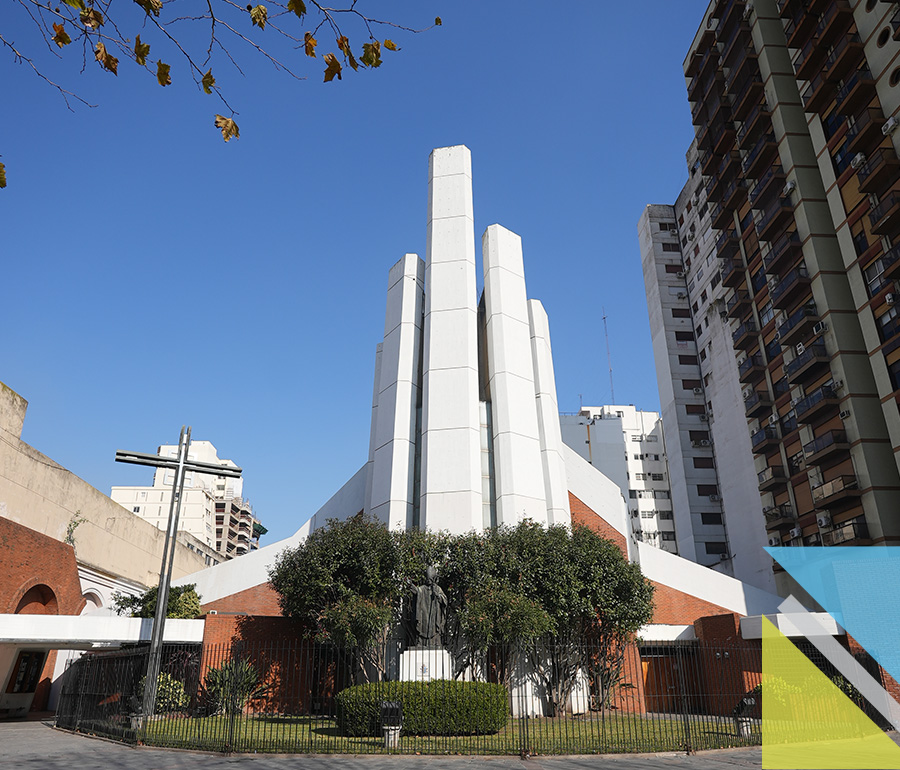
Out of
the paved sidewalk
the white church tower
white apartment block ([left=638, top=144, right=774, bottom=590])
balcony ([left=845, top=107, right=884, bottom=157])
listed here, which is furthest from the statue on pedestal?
balcony ([left=845, top=107, right=884, bottom=157])

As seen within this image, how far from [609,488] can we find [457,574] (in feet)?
43.7

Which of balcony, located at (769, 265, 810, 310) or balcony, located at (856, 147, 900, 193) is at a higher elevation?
balcony, located at (856, 147, 900, 193)

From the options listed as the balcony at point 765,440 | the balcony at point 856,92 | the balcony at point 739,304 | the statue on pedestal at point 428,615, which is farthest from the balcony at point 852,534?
the statue on pedestal at point 428,615

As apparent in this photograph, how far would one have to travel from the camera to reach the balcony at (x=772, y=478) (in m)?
40.7

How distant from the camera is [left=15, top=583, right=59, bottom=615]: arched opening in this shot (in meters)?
26.1

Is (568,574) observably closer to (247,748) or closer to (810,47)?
(247,748)

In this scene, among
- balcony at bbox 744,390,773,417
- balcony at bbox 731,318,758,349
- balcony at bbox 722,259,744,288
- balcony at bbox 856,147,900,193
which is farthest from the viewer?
balcony at bbox 722,259,744,288

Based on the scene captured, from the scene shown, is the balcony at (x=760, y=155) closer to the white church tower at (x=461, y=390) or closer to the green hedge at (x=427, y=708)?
the white church tower at (x=461, y=390)

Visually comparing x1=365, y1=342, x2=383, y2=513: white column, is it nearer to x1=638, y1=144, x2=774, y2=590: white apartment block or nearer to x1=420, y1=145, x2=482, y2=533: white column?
x1=420, y1=145, x2=482, y2=533: white column

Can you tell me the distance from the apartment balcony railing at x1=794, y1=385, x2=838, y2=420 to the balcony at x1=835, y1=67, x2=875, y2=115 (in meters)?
14.1

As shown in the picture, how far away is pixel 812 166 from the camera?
40.2 meters

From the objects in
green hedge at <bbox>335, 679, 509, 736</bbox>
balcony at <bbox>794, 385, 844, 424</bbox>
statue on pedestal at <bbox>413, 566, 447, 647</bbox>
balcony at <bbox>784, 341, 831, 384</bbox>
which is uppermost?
balcony at <bbox>784, 341, 831, 384</bbox>

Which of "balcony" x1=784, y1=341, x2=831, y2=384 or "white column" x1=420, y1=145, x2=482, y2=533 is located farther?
"balcony" x1=784, y1=341, x2=831, y2=384

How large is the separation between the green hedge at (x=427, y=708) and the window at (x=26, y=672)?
1742 centimetres
